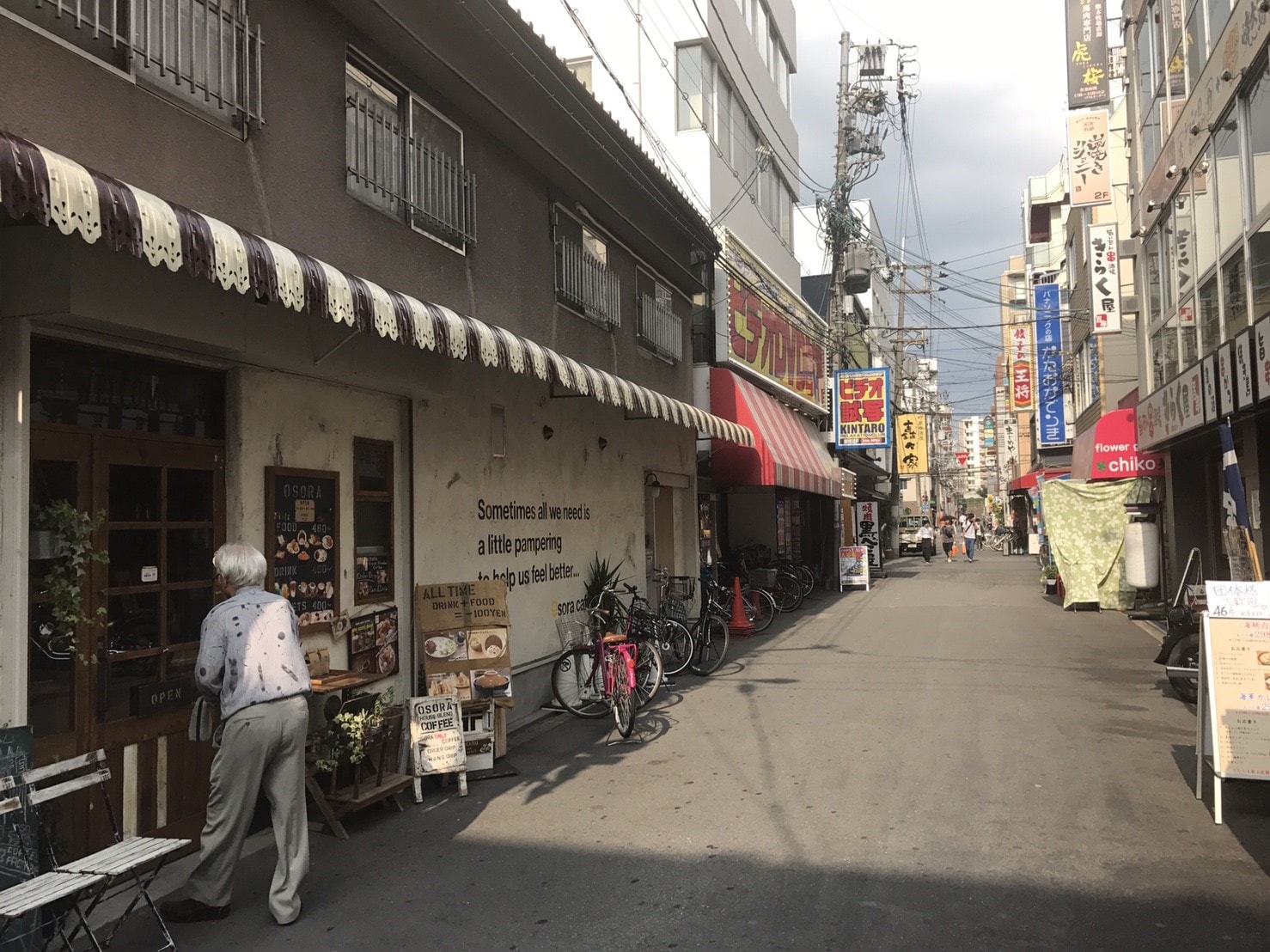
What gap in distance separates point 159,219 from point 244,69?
82.0 inches

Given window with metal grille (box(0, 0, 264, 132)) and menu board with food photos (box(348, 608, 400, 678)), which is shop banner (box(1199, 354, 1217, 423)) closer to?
menu board with food photos (box(348, 608, 400, 678))

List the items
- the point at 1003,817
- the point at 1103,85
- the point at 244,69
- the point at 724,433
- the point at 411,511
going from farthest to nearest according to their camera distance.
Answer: the point at 1103,85 → the point at 724,433 → the point at 411,511 → the point at 1003,817 → the point at 244,69

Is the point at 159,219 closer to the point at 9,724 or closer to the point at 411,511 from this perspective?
the point at 9,724

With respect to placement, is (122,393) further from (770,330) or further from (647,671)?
(770,330)

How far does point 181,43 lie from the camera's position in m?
5.14

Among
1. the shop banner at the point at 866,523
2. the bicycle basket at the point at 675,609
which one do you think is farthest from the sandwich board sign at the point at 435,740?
the shop banner at the point at 866,523

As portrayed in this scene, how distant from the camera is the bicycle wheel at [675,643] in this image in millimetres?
11320

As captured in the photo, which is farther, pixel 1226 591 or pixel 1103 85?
pixel 1103 85

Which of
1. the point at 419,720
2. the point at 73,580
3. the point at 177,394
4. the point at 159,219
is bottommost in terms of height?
the point at 419,720

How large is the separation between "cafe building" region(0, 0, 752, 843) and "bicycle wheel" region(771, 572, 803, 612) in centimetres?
974

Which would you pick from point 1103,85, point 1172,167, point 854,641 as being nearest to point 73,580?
point 854,641

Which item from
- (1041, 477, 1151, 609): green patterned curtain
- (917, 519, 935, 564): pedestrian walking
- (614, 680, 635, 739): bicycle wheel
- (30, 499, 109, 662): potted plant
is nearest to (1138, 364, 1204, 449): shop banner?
(1041, 477, 1151, 609): green patterned curtain

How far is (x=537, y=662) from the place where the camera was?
9.38 meters

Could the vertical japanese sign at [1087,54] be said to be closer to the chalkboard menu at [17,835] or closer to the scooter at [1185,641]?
the scooter at [1185,641]
